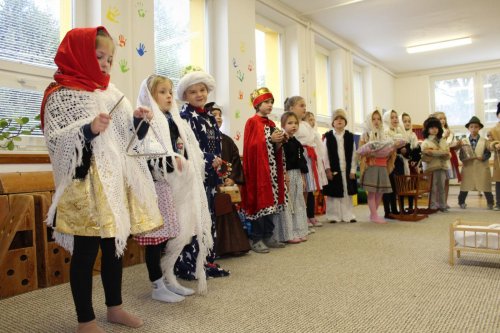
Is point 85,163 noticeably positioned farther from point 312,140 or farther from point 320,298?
point 312,140

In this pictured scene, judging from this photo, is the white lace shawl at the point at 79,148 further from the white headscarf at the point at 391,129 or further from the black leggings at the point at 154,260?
the white headscarf at the point at 391,129

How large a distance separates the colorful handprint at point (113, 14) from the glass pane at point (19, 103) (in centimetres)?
83

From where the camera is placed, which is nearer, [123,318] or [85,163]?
[85,163]

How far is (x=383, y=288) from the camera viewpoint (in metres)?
2.06

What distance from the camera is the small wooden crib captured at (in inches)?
91.6

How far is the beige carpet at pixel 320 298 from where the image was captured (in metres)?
1.61

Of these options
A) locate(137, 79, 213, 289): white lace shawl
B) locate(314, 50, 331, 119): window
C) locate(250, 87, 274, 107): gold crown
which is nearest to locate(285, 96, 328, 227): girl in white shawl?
locate(250, 87, 274, 107): gold crown

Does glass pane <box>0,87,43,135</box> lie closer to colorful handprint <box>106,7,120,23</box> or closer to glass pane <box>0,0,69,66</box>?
glass pane <box>0,0,69,66</box>

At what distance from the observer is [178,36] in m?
4.21

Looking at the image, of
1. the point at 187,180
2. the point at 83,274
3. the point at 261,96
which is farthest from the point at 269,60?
the point at 83,274

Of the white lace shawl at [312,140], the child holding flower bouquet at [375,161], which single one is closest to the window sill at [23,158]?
the white lace shawl at [312,140]

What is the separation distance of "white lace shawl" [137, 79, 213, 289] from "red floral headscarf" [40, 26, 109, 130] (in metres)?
0.40

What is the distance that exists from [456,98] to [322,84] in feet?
13.9

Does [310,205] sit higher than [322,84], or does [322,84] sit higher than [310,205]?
[322,84]
